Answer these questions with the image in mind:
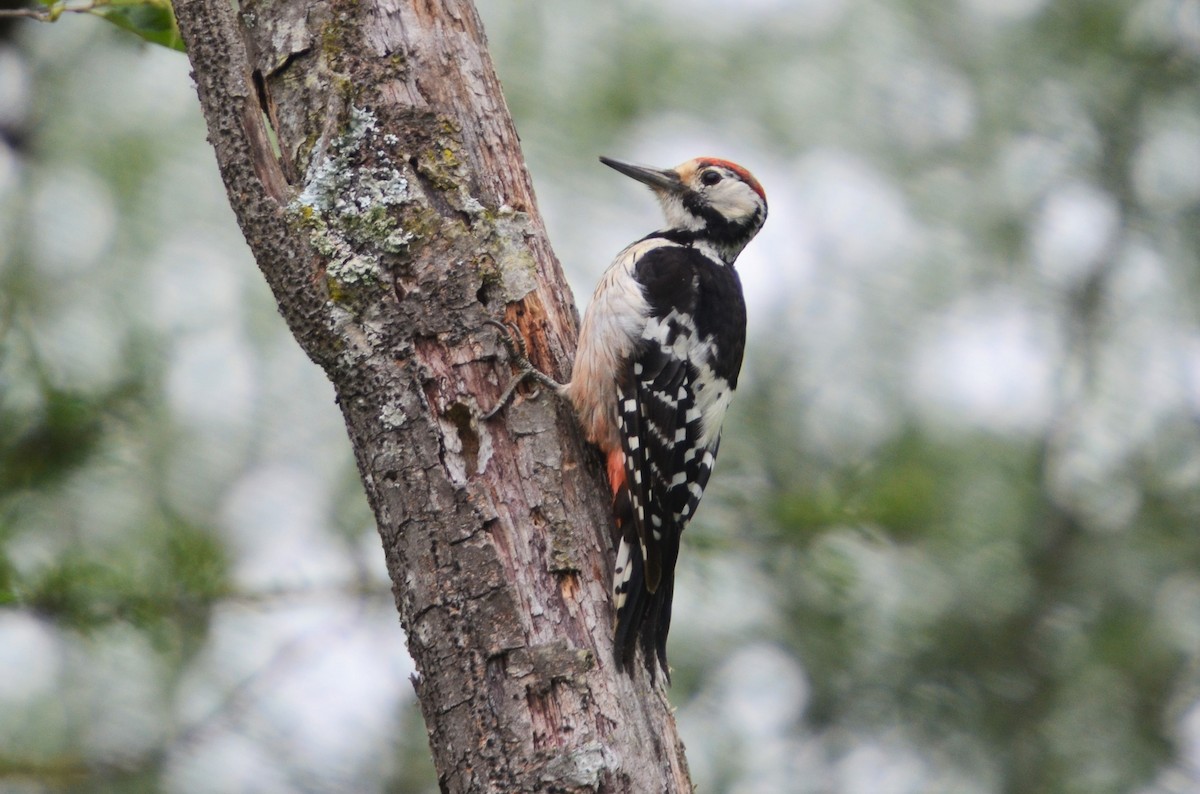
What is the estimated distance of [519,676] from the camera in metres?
2.29

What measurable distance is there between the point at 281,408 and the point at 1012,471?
3.12m

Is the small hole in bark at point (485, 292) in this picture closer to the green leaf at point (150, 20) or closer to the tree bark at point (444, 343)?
the tree bark at point (444, 343)

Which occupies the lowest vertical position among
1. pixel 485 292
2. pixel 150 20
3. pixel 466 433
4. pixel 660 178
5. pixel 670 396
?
pixel 466 433

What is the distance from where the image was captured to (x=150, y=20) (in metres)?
2.79

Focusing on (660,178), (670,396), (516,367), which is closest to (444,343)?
(516,367)

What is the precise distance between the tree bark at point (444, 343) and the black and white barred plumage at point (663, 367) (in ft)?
0.35

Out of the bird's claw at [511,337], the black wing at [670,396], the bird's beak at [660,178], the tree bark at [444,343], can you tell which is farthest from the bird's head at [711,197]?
the bird's claw at [511,337]

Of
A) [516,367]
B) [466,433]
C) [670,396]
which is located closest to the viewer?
[466,433]

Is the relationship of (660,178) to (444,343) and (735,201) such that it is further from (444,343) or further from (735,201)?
(444,343)

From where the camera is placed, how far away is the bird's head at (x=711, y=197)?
14.0 ft

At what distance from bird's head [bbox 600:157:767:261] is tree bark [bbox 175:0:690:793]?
1355 millimetres

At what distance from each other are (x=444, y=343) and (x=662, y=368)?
1052 millimetres

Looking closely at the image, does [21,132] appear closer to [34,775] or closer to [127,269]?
[127,269]

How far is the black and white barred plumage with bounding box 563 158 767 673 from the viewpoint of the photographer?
2.82 m
